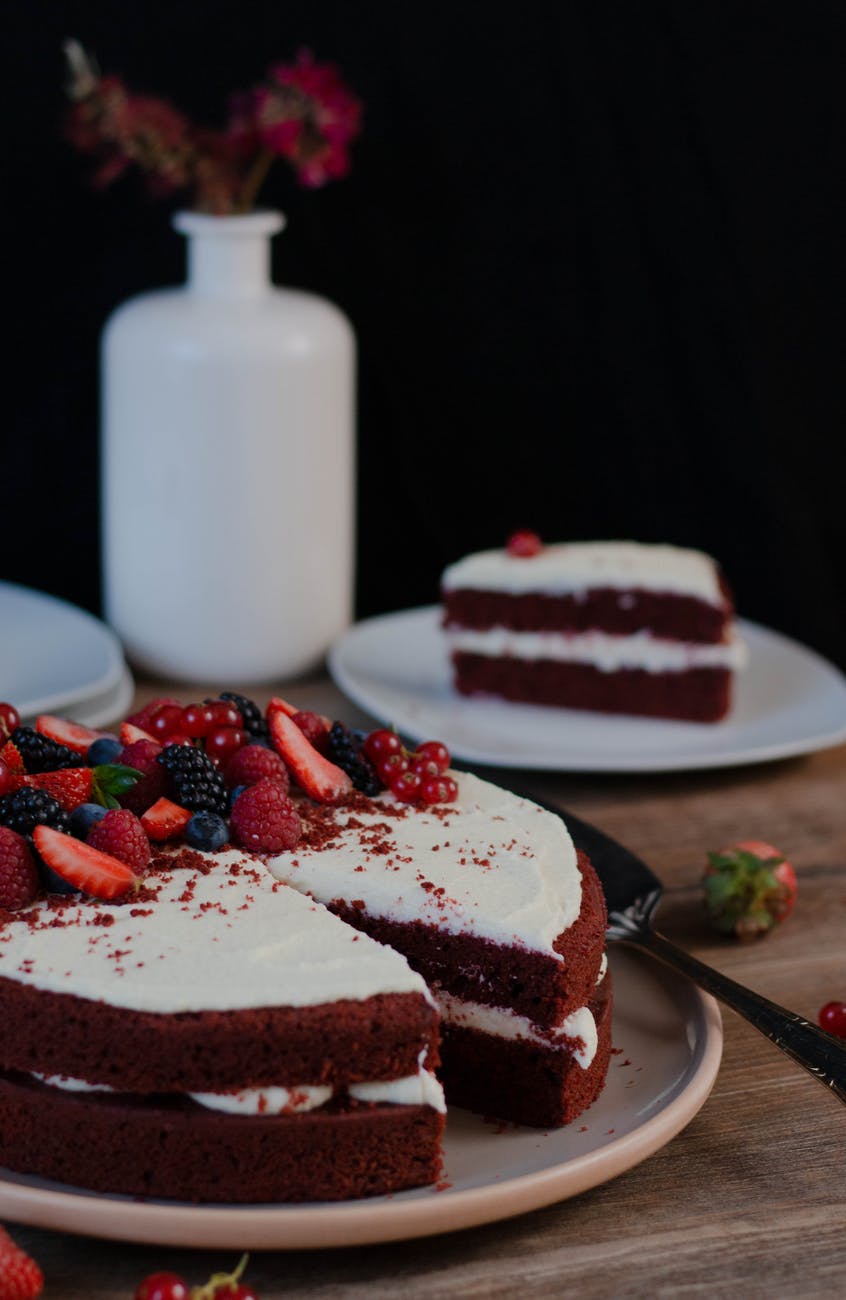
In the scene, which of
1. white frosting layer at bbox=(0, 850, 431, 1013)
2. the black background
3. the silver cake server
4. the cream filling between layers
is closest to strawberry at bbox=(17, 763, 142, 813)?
white frosting layer at bbox=(0, 850, 431, 1013)

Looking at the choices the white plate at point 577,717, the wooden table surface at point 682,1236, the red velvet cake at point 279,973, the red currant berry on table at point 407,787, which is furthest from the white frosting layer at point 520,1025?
the white plate at point 577,717

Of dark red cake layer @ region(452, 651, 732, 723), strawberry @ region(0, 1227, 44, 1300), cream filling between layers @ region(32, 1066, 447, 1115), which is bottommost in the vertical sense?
dark red cake layer @ region(452, 651, 732, 723)

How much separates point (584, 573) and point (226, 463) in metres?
0.84

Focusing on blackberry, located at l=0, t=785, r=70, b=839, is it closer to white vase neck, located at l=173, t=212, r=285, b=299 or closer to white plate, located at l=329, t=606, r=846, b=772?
white plate, located at l=329, t=606, r=846, b=772

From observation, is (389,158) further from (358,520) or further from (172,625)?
(172,625)

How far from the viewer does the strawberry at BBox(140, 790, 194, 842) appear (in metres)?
2.21

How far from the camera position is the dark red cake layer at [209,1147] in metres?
1.82

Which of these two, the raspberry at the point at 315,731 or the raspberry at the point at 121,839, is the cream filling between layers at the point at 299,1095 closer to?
the raspberry at the point at 121,839

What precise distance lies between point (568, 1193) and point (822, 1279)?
295mm

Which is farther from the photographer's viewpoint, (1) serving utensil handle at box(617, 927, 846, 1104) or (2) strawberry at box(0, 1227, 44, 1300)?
(1) serving utensil handle at box(617, 927, 846, 1104)

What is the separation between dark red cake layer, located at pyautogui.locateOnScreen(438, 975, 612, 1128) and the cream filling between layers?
Answer: 0.71ft

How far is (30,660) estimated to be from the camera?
3479mm

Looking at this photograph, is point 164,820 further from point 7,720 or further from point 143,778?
point 7,720

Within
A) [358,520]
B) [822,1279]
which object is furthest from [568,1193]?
[358,520]
